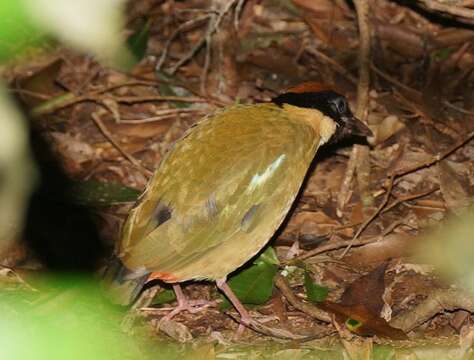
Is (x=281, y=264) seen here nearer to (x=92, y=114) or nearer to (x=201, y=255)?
(x=201, y=255)

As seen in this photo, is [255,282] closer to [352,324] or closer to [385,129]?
[352,324]

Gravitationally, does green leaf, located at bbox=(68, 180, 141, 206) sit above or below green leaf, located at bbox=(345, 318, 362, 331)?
above

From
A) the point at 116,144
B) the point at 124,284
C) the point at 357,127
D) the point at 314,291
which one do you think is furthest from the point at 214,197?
the point at 116,144

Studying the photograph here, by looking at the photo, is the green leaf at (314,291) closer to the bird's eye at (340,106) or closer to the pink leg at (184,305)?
the pink leg at (184,305)

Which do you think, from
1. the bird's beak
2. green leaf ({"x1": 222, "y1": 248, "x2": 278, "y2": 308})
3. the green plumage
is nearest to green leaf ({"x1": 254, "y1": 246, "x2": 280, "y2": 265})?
green leaf ({"x1": 222, "y1": 248, "x2": 278, "y2": 308})

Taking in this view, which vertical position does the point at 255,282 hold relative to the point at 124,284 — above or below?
below

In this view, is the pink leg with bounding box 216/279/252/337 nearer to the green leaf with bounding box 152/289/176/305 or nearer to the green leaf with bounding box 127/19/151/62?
the green leaf with bounding box 152/289/176/305

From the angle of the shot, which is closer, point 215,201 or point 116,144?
point 215,201
